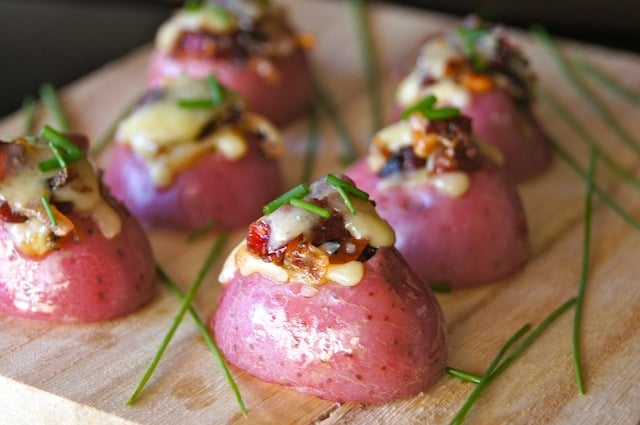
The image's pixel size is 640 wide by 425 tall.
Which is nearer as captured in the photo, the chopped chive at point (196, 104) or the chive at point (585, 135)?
the chopped chive at point (196, 104)

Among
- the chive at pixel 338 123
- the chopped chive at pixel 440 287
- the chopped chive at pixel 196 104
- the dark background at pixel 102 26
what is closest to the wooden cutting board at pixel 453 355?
the chopped chive at pixel 440 287

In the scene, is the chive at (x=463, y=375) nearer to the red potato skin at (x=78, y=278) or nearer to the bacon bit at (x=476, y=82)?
the red potato skin at (x=78, y=278)

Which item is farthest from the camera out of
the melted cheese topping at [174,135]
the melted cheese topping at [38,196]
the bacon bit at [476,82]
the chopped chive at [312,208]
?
the bacon bit at [476,82]

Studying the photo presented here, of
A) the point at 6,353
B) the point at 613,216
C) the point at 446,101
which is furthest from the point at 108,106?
the point at 613,216

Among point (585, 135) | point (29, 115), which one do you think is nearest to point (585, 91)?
point (585, 135)

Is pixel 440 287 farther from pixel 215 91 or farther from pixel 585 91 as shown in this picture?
pixel 585 91

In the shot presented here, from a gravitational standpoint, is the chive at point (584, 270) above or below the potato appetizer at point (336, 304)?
below

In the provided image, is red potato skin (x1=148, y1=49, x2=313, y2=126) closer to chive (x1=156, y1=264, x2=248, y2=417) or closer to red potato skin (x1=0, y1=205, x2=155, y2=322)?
chive (x1=156, y1=264, x2=248, y2=417)
